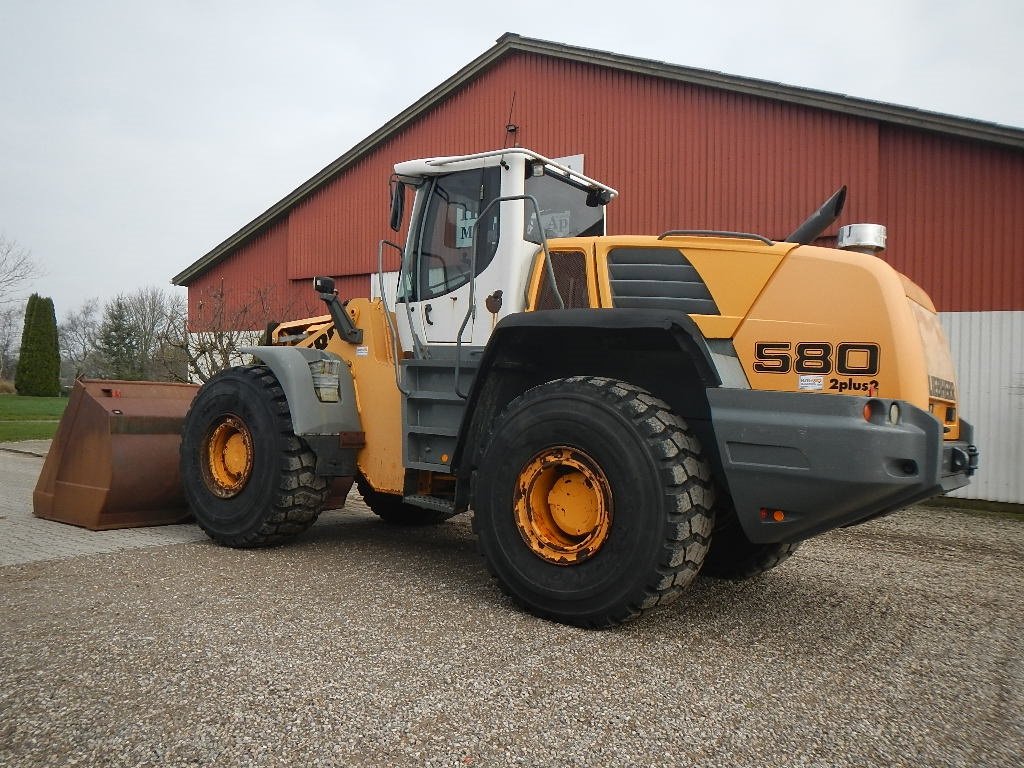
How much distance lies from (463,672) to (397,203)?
10.8ft

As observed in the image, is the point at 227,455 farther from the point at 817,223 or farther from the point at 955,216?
the point at 955,216

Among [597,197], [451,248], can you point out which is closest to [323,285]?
[451,248]

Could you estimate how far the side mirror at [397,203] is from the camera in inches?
214

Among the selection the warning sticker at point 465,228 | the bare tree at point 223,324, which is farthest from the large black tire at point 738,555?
the bare tree at point 223,324

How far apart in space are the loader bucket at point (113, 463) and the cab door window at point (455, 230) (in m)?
3.02

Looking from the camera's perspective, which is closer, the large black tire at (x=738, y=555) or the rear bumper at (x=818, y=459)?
the rear bumper at (x=818, y=459)

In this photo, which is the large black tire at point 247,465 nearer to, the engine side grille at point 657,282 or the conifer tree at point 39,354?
→ the engine side grille at point 657,282

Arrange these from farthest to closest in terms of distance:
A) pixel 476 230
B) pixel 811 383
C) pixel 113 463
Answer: pixel 113 463, pixel 476 230, pixel 811 383

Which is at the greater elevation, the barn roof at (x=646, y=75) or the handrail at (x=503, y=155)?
the barn roof at (x=646, y=75)

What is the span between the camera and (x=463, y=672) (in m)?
3.31

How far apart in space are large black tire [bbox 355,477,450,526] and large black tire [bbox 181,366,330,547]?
141 centimetres

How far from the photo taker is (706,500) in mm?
3801

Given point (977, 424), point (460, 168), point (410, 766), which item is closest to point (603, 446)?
point (410, 766)

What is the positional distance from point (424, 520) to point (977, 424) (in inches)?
281
